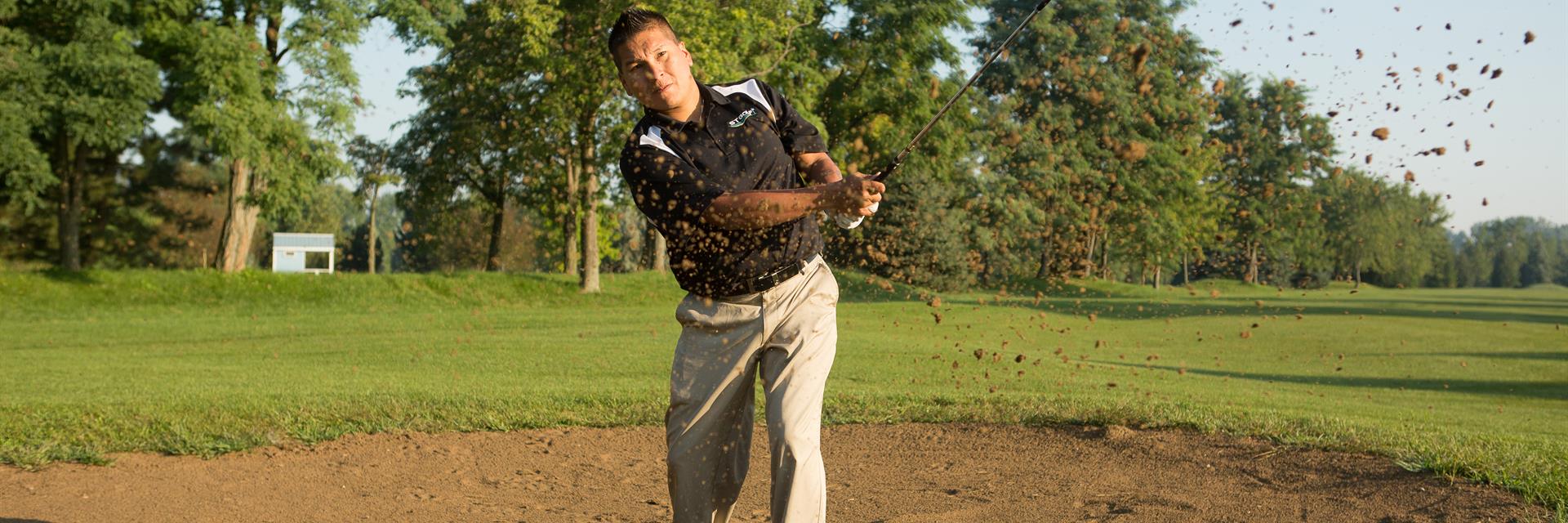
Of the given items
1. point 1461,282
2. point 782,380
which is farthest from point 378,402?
point 1461,282

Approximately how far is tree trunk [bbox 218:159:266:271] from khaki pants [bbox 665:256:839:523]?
93.7 feet

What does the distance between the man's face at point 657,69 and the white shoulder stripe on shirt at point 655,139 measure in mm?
74

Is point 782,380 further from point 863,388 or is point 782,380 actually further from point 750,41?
point 750,41

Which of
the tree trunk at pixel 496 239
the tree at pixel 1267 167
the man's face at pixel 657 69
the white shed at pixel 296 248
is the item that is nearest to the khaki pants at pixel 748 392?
the man's face at pixel 657 69

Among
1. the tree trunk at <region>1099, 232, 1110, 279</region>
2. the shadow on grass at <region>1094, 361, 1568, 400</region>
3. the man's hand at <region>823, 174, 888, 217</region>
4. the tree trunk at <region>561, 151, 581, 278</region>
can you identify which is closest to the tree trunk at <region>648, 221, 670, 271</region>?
the tree trunk at <region>561, 151, 581, 278</region>

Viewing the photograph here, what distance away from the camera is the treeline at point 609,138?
2752 cm

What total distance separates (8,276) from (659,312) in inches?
558

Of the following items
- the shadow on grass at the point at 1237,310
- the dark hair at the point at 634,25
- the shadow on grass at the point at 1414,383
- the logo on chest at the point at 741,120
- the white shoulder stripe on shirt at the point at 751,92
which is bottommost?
the shadow on grass at the point at 1414,383

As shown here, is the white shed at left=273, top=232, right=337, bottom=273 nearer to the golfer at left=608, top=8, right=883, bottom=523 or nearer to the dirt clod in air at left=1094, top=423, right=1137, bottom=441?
the dirt clod in air at left=1094, top=423, right=1137, bottom=441

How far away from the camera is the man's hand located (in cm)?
362

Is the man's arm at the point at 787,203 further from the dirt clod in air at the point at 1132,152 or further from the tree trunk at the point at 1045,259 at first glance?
the tree trunk at the point at 1045,259

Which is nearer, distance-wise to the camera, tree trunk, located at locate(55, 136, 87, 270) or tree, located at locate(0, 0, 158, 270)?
tree, located at locate(0, 0, 158, 270)

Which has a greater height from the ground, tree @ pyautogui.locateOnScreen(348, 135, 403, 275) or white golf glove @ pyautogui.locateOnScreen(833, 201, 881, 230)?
tree @ pyautogui.locateOnScreen(348, 135, 403, 275)

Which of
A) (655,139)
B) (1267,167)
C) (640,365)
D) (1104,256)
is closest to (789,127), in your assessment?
(655,139)
